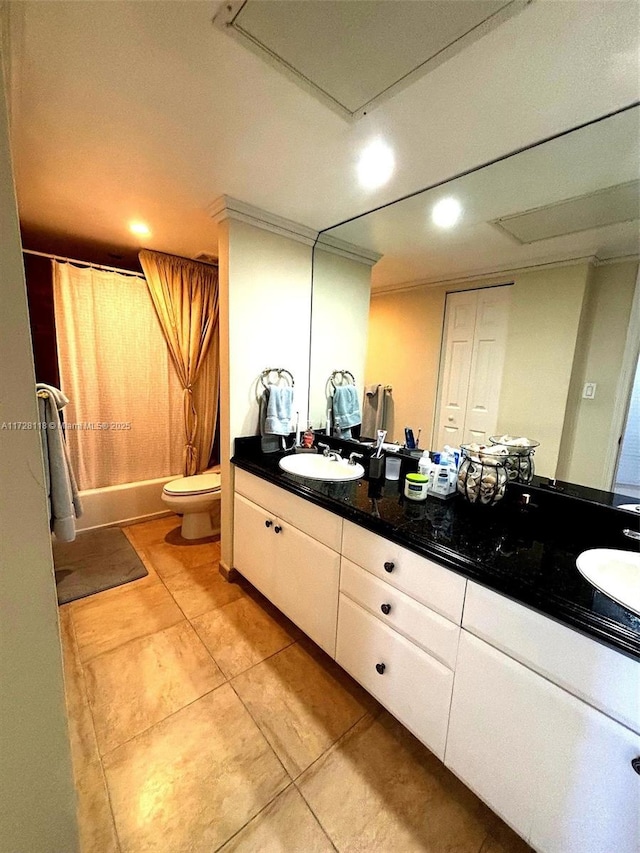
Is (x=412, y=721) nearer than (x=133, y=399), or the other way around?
(x=412, y=721)

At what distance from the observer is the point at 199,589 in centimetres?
201

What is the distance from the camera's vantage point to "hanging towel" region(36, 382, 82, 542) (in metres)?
1.57

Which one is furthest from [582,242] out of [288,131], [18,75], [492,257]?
[18,75]

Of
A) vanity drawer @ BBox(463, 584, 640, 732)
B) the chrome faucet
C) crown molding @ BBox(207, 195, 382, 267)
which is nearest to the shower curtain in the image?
crown molding @ BBox(207, 195, 382, 267)

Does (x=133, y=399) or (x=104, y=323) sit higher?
(x=104, y=323)

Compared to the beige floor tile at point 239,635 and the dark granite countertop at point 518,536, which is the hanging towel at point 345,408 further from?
the beige floor tile at point 239,635

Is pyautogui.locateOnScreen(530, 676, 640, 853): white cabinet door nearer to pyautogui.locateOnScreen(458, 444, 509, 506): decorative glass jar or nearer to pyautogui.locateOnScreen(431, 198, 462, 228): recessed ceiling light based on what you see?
pyautogui.locateOnScreen(458, 444, 509, 506): decorative glass jar

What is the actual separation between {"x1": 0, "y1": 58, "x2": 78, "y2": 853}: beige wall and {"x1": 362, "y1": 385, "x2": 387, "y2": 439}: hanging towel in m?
1.58

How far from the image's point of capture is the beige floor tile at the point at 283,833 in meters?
0.95

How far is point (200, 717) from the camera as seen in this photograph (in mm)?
1290

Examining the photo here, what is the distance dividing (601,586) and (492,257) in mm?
1359

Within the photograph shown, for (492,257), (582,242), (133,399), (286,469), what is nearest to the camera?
(582,242)

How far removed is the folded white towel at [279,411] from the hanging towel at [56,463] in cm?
99

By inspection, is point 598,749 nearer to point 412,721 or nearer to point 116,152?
point 412,721
